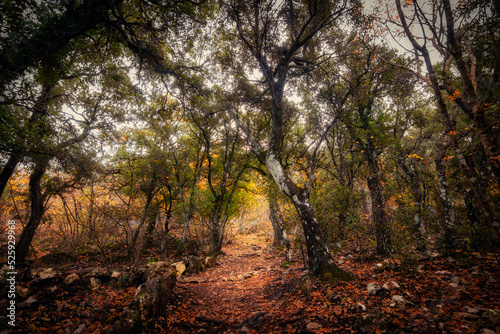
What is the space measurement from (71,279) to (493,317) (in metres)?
8.41

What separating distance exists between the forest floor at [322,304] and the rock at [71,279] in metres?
0.09

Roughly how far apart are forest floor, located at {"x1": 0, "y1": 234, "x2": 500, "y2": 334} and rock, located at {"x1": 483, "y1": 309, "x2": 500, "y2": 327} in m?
0.01

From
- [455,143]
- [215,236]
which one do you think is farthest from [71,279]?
[455,143]

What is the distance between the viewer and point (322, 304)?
4.04 metres

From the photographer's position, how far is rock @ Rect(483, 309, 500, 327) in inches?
95.1

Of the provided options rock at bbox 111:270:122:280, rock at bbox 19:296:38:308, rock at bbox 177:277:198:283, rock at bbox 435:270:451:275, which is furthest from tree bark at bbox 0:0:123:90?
rock at bbox 435:270:451:275

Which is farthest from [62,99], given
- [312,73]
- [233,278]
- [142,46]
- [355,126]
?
[355,126]

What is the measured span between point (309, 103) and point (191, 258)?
10.0 meters

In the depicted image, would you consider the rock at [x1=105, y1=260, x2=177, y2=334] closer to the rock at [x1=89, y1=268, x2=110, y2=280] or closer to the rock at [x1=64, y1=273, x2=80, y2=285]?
the rock at [x1=89, y1=268, x2=110, y2=280]

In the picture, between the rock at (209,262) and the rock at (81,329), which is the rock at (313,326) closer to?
the rock at (81,329)

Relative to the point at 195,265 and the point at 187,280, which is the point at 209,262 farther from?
the point at 187,280

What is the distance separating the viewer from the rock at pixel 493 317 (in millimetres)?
2416

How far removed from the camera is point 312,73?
8.92 meters

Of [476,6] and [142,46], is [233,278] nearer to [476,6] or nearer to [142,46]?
[142,46]
